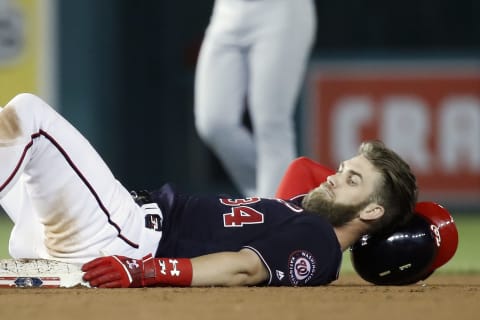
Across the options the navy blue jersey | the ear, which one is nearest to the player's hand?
the navy blue jersey

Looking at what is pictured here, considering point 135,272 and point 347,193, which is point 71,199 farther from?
point 347,193

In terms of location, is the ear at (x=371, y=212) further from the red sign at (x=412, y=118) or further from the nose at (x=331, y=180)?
the red sign at (x=412, y=118)

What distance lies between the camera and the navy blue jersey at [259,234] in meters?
4.43

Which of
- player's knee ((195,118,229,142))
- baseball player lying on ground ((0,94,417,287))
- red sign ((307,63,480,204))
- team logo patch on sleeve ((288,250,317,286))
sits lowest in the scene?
red sign ((307,63,480,204))

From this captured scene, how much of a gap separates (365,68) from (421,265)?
5522mm

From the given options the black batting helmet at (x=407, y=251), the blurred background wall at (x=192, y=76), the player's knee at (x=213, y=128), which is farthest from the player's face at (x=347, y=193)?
the blurred background wall at (x=192, y=76)

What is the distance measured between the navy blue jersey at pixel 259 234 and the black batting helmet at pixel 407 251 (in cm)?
27

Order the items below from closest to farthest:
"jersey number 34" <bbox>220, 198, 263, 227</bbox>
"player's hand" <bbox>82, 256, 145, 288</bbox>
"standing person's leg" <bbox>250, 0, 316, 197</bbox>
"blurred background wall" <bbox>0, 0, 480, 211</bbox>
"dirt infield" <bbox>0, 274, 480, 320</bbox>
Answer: "dirt infield" <bbox>0, 274, 480, 320</bbox> → "player's hand" <bbox>82, 256, 145, 288</bbox> → "jersey number 34" <bbox>220, 198, 263, 227</bbox> → "standing person's leg" <bbox>250, 0, 316, 197</bbox> → "blurred background wall" <bbox>0, 0, 480, 211</bbox>

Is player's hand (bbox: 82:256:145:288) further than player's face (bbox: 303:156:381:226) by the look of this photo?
No

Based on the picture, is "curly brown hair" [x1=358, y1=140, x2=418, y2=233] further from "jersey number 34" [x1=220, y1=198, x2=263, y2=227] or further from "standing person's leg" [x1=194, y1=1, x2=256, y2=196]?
"standing person's leg" [x1=194, y1=1, x2=256, y2=196]

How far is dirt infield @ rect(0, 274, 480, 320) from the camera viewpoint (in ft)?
12.1

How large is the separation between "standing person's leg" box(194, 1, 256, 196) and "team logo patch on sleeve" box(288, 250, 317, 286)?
220cm

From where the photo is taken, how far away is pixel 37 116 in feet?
14.3

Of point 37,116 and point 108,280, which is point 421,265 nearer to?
point 108,280
